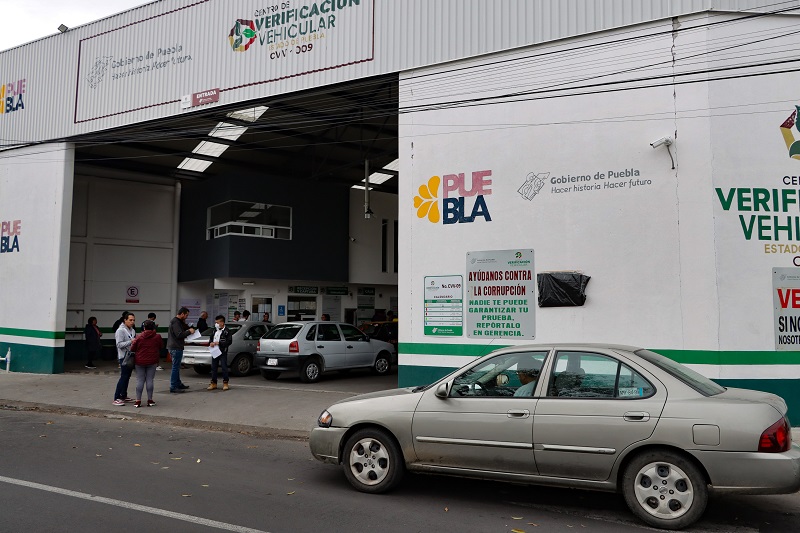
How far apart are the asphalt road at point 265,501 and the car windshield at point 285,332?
6.71 m

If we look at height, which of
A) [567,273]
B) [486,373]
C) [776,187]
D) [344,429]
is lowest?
[344,429]

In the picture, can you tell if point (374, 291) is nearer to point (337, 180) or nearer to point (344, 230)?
point (344, 230)

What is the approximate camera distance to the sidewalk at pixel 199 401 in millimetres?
10297

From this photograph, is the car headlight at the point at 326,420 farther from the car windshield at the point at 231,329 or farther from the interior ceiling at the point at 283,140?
the car windshield at the point at 231,329

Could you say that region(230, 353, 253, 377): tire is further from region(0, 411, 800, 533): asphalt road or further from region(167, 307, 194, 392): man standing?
region(0, 411, 800, 533): asphalt road

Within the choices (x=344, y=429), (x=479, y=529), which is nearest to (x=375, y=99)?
(x=344, y=429)

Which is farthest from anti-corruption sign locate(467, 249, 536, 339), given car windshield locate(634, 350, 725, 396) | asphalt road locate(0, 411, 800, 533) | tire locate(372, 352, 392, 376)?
tire locate(372, 352, 392, 376)

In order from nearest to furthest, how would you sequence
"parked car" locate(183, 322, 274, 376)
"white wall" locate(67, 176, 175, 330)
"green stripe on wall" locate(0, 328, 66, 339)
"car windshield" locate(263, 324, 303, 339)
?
"car windshield" locate(263, 324, 303, 339)
"parked car" locate(183, 322, 274, 376)
"green stripe on wall" locate(0, 328, 66, 339)
"white wall" locate(67, 176, 175, 330)

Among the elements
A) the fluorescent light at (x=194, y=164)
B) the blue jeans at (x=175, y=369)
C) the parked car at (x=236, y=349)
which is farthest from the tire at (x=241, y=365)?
the fluorescent light at (x=194, y=164)

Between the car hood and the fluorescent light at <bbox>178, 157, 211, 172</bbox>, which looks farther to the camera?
the fluorescent light at <bbox>178, 157, 211, 172</bbox>

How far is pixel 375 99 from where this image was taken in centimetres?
1423

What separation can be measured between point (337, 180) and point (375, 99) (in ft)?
35.2

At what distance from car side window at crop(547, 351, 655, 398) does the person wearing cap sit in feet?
0.49

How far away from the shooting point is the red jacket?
11.5m
